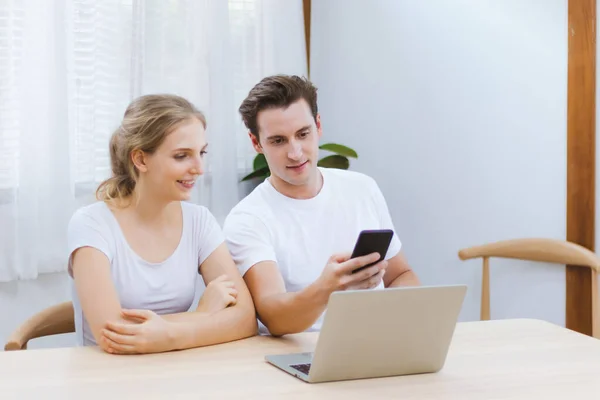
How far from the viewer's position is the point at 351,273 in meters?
1.61

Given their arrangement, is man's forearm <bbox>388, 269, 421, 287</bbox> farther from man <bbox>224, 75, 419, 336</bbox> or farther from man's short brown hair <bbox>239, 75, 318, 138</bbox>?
man's short brown hair <bbox>239, 75, 318, 138</bbox>

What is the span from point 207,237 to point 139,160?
0.26 meters

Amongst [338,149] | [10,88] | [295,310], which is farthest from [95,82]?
[295,310]

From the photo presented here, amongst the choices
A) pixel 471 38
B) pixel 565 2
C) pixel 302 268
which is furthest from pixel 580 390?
pixel 471 38

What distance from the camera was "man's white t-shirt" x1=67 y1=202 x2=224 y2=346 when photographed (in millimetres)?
1857

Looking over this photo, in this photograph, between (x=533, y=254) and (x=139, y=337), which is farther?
(x=533, y=254)

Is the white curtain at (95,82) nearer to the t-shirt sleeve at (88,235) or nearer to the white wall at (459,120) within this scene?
the white wall at (459,120)

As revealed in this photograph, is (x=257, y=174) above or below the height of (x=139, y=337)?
above

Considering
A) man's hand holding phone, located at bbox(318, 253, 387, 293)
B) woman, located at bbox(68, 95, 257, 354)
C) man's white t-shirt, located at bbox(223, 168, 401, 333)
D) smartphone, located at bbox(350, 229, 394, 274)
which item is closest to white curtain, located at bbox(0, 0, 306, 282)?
woman, located at bbox(68, 95, 257, 354)

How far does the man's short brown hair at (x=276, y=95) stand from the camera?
2.13 meters

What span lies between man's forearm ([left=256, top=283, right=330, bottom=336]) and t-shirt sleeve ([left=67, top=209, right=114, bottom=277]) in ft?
1.34

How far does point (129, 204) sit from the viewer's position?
196cm

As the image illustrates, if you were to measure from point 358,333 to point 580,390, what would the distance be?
402 millimetres

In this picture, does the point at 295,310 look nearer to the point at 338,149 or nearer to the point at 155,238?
the point at 155,238
